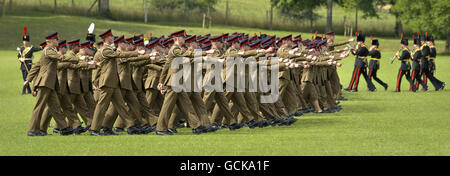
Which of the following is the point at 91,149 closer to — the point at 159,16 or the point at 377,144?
the point at 377,144

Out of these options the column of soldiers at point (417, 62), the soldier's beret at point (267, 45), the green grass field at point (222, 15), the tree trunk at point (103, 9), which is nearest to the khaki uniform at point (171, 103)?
the soldier's beret at point (267, 45)

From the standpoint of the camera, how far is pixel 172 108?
1512 cm

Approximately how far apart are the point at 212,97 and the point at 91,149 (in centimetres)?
360

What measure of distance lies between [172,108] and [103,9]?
56551 millimetres

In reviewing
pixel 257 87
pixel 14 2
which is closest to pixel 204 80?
pixel 257 87

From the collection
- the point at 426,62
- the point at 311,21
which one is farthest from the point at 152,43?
the point at 311,21

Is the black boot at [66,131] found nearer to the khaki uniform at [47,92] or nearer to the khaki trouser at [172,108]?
the khaki uniform at [47,92]

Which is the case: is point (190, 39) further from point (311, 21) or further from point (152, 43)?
point (311, 21)

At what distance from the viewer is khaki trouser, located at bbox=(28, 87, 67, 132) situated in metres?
15.1

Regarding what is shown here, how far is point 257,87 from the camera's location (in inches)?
683

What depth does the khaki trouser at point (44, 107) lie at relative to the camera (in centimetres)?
1505

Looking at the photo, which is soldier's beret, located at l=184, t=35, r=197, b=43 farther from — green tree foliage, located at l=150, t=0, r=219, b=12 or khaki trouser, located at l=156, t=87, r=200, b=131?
green tree foliage, located at l=150, t=0, r=219, b=12

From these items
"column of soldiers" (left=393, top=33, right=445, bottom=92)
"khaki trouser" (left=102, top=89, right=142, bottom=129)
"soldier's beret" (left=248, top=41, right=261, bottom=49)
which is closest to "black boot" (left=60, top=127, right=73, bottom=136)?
"khaki trouser" (left=102, top=89, right=142, bottom=129)

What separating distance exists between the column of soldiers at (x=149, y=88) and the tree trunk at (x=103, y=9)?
52.2 meters
